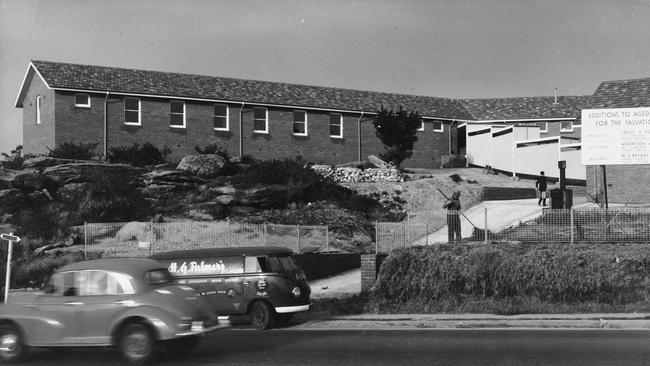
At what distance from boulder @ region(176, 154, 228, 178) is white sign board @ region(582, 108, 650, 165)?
60.1ft

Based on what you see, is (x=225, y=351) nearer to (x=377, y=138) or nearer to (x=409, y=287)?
(x=409, y=287)

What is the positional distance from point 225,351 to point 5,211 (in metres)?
22.6

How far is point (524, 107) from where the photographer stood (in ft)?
196

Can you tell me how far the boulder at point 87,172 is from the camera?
34.6 metres

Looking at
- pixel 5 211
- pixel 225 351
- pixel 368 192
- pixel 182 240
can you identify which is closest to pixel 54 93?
pixel 5 211

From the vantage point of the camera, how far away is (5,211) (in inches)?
1271

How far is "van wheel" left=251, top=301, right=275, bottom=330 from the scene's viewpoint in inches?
688

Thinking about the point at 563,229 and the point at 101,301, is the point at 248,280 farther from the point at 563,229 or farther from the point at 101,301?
the point at 563,229

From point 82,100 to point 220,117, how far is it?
8237 millimetres

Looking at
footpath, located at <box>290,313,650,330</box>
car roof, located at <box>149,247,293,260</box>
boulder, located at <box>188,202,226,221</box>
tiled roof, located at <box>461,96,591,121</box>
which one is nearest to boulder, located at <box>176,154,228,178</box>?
boulder, located at <box>188,202,226,221</box>

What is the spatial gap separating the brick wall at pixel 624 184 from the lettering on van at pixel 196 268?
21064 millimetres

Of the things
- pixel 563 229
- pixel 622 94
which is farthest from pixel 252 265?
pixel 622 94

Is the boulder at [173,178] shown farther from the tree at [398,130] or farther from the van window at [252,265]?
the van window at [252,265]

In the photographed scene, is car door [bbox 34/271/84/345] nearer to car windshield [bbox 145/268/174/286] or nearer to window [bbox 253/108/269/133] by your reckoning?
car windshield [bbox 145/268/174/286]
